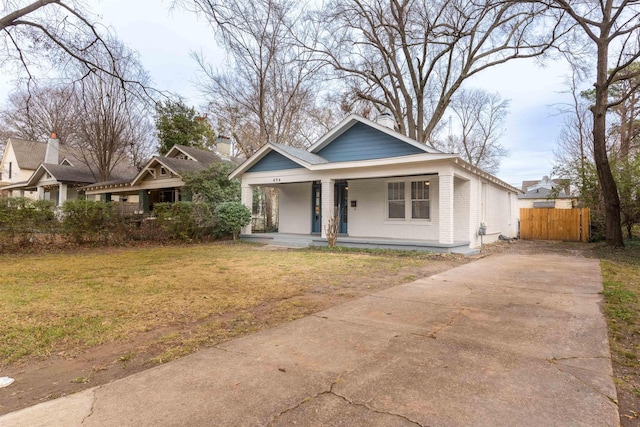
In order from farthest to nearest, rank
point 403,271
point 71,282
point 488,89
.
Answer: point 488,89, point 403,271, point 71,282

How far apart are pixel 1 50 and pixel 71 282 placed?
284 inches

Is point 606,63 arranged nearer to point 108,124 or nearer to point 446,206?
point 446,206

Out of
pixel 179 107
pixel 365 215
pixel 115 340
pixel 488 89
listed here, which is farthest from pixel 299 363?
pixel 488 89

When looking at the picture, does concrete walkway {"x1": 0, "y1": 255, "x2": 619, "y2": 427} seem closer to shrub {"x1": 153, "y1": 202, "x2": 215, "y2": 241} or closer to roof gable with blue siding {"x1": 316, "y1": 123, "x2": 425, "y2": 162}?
roof gable with blue siding {"x1": 316, "y1": 123, "x2": 425, "y2": 162}

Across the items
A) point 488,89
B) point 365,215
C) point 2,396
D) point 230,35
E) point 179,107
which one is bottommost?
point 2,396

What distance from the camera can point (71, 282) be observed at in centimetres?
620

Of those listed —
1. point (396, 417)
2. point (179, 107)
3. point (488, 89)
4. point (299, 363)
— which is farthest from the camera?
point (488, 89)

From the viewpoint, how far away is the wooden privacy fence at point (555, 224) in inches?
643

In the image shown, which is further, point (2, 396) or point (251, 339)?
point (251, 339)

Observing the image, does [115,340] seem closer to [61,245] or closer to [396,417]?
[396,417]

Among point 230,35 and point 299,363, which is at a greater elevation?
point 230,35

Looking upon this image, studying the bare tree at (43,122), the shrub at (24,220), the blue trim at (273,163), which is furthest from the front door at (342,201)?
the bare tree at (43,122)

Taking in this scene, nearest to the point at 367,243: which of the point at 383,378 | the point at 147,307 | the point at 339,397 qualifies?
the point at 147,307

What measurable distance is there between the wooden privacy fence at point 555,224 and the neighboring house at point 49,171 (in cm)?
2704
